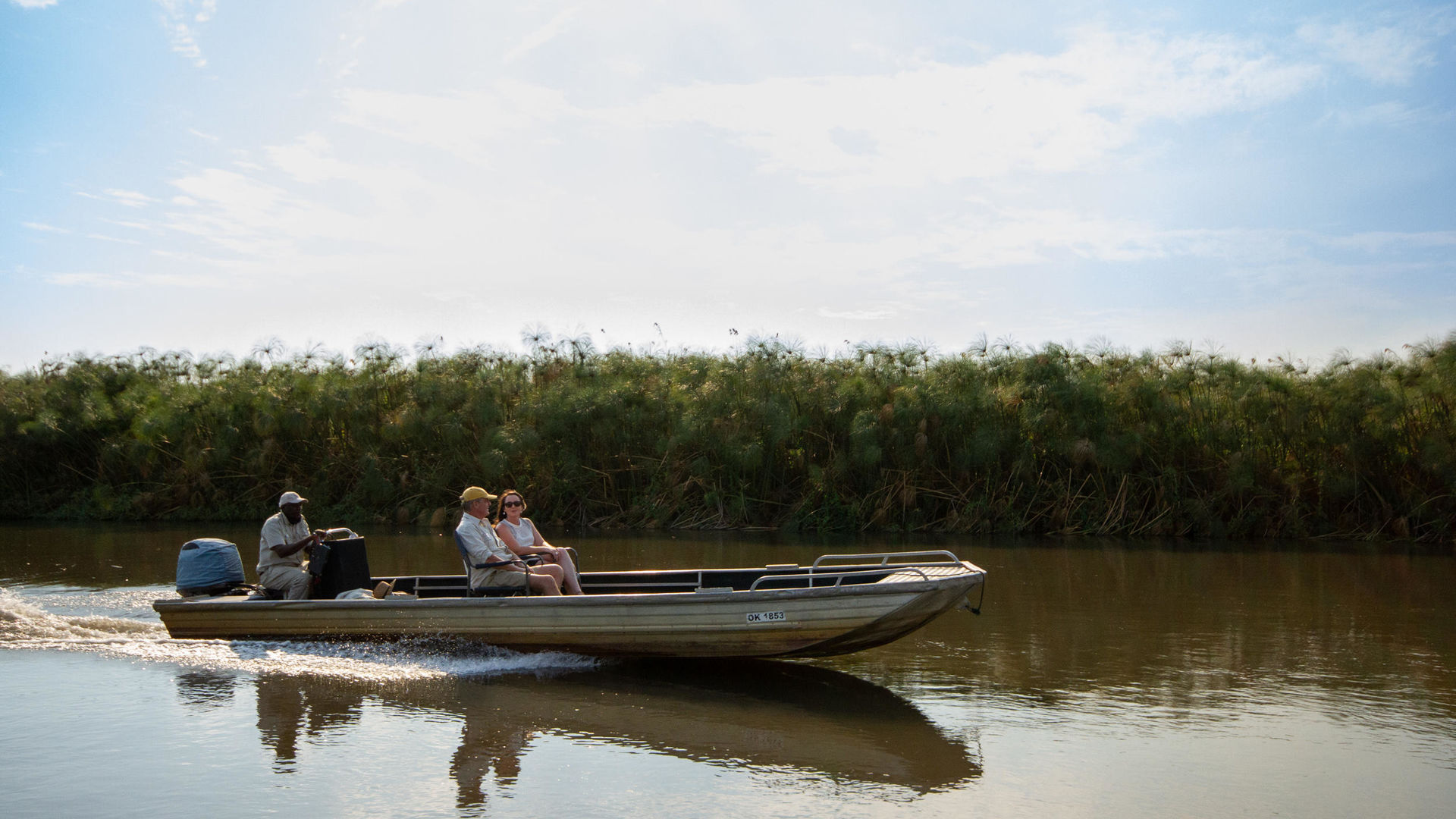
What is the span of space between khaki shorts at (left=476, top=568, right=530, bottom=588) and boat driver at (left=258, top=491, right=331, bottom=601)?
1801 mm

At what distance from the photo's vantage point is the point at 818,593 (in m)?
8.33

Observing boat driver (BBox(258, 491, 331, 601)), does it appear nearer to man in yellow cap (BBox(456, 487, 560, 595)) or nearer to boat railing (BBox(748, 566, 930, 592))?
man in yellow cap (BBox(456, 487, 560, 595))

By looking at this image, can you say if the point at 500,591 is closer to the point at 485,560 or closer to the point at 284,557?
the point at 485,560

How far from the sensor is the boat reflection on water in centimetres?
655

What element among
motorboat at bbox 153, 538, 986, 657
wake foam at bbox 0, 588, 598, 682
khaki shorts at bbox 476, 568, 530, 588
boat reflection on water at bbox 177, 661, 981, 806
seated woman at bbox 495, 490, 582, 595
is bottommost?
boat reflection on water at bbox 177, 661, 981, 806

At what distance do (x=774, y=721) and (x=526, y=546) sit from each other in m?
3.29

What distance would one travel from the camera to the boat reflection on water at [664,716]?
6.55 m

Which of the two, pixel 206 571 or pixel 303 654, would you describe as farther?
pixel 206 571

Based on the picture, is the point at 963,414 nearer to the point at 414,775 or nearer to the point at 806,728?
the point at 806,728

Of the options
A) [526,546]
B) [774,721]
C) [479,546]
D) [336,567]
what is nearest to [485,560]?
[479,546]

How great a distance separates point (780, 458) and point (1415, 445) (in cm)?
1210

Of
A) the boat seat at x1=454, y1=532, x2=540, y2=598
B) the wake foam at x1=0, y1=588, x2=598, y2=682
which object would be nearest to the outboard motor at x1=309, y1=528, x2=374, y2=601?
the wake foam at x1=0, y1=588, x2=598, y2=682

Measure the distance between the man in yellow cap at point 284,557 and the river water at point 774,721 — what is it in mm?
600

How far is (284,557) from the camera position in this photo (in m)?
10.0
